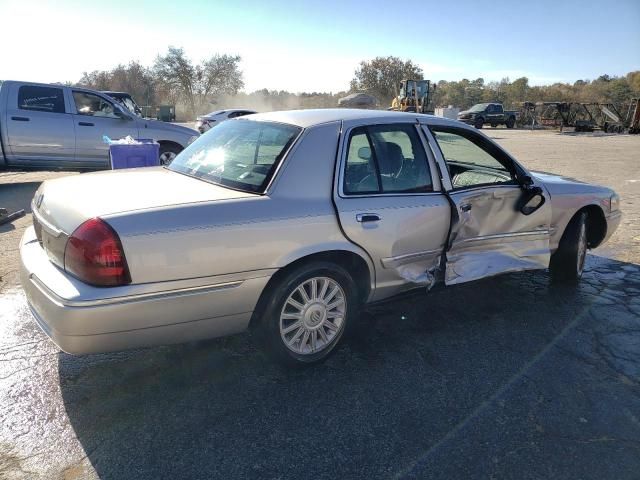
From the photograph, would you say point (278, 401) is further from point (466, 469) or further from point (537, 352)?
point (537, 352)

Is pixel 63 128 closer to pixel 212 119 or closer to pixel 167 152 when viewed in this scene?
pixel 167 152

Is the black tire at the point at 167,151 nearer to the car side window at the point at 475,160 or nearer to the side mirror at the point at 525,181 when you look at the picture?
the car side window at the point at 475,160

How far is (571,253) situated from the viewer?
15.0 ft

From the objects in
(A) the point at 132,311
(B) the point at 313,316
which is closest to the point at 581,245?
(B) the point at 313,316

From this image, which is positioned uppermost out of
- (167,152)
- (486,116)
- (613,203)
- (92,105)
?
(486,116)

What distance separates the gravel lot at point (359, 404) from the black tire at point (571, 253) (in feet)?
1.95

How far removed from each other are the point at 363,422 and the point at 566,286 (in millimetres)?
2997

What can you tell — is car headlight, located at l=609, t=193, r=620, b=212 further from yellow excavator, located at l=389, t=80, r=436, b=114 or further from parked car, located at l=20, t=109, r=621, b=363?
yellow excavator, located at l=389, t=80, r=436, b=114

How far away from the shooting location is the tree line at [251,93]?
179ft

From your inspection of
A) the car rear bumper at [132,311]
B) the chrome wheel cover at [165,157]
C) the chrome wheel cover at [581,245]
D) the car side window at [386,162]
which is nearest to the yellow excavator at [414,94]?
the chrome wheel cover at [165,157]

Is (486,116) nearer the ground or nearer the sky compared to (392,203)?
nearer the sky

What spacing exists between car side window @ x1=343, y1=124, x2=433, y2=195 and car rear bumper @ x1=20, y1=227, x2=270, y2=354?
39.0 inches

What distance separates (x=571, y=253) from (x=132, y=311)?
3896 mm

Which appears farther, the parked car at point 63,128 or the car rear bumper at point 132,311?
the parked car at point 63,128
